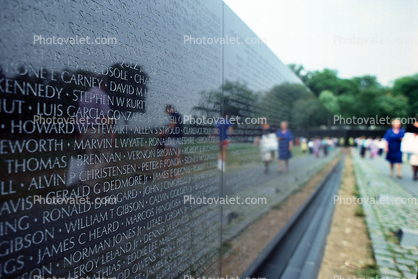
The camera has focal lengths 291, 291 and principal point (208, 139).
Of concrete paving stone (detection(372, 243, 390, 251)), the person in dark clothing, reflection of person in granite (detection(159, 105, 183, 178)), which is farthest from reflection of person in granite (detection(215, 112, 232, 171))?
the person in dark clothing

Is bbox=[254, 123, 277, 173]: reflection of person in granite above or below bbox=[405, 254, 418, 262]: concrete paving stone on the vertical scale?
above

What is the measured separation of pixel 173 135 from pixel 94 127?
77 centimetres

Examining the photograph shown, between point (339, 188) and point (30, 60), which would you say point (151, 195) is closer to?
point (30, 60)

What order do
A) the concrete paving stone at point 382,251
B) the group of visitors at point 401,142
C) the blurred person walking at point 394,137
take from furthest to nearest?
the blurred person walking at point 394,137 < the group of visitors at point 401,142 < the concrete paving stone at point 382,251

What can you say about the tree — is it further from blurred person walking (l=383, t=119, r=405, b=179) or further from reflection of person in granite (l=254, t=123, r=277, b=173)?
reflection of person in granite (l=254, t=123, r=277, b=173)

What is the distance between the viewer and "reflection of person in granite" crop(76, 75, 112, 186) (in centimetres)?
150

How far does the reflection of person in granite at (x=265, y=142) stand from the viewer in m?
4.59

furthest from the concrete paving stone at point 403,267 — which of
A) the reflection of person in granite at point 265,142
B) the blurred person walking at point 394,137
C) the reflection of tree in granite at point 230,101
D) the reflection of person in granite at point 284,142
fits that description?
the blurred person walking at point 394,137

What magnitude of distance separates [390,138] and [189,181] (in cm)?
635

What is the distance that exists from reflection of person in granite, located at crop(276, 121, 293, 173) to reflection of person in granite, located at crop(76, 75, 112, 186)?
454 centimetres

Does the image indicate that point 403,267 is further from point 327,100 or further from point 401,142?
A: point 327,100

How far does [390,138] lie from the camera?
→ 695 centimetres

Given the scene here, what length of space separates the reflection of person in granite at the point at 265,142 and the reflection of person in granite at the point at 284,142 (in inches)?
27.5

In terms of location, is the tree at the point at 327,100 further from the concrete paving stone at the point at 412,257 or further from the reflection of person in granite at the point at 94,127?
the reflection of person in granite at the point at 94,127
